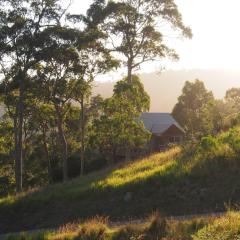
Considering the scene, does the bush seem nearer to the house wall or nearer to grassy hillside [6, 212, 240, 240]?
grassy hillside [6, 212, 240, 240]

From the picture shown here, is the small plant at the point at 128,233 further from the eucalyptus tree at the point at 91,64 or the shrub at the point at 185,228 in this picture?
the eucalyptus tree at the point at 91,64

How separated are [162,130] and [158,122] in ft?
6.07

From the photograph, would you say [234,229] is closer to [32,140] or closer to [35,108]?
[35,108]

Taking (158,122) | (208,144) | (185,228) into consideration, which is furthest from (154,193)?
(158,122)

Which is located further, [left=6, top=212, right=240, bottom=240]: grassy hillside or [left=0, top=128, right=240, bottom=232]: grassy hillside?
[left=0, top=128, right=240, bottom=232]: grassy hillside

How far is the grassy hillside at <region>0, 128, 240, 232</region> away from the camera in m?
15.8

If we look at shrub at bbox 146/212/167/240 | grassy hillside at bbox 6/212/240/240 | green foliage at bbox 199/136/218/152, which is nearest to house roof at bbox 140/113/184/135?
green foliage at bbox 199/136/218/152

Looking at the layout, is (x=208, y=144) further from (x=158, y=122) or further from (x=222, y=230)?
(x=158, y=122)

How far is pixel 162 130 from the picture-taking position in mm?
58625

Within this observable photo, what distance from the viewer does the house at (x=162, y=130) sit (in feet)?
192

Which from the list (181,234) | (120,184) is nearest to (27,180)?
(120,184)

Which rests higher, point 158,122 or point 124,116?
point 158,122

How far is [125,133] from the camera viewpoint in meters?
34.4

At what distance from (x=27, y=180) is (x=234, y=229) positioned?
37120mm
